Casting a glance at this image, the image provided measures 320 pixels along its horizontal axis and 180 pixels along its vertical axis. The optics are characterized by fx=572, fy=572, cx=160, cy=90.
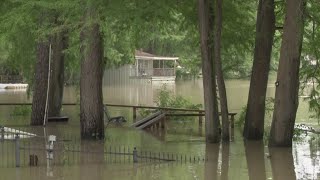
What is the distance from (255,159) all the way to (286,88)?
2.82 meters

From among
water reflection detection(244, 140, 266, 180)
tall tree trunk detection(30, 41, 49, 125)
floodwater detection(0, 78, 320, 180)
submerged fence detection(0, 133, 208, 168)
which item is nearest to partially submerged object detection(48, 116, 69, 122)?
tall tree trunk detection(30, 41, 49, 125)

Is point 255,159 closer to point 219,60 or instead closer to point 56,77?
point 219,60

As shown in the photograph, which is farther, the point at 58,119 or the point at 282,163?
the point at 58,119

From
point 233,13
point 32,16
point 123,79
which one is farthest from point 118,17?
point 123,79

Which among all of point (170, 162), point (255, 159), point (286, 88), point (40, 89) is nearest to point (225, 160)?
point (255, 159)

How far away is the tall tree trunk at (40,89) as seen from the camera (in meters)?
22.3

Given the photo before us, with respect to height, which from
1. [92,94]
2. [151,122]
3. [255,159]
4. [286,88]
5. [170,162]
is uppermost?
[286,88]

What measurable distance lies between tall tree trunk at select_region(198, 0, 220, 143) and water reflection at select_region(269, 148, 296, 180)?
199cm

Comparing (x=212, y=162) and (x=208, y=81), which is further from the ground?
(x=208, y=81)

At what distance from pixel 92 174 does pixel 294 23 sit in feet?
24.2

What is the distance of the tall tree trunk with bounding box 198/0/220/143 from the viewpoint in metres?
17.2

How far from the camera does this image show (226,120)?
1772 centimetres

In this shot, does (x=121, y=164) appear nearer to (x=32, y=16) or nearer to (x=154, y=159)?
(x=154, y=159)

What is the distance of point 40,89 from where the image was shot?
22547 mm
